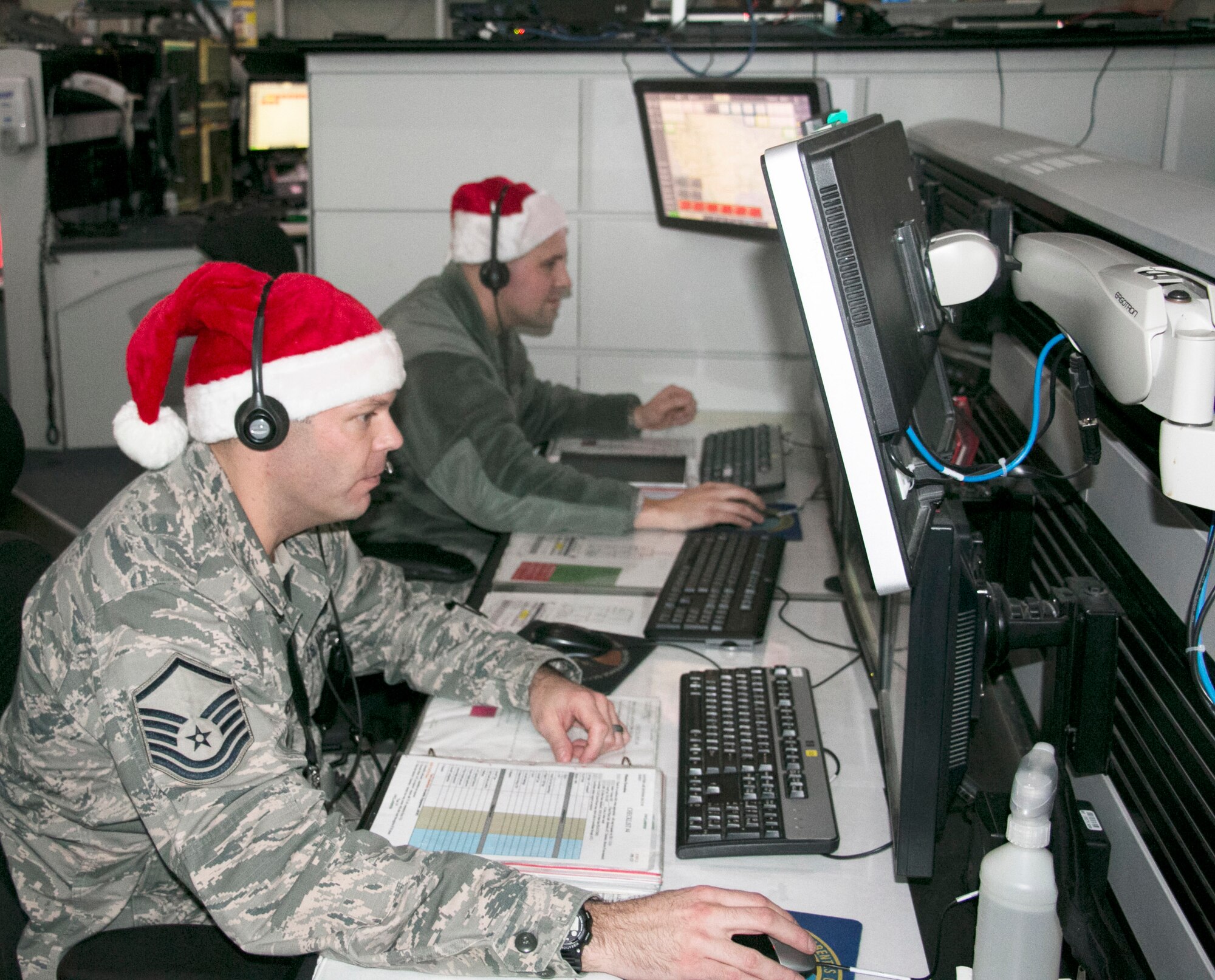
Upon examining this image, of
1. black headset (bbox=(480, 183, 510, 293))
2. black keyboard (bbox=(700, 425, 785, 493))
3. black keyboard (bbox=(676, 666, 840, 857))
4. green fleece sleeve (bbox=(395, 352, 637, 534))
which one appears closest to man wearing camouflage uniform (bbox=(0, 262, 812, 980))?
black keyboard (bbox=(676, 666, 840, 857))

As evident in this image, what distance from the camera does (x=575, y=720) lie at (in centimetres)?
124

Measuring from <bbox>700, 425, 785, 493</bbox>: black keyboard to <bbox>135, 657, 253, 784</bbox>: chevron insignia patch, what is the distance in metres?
1.20

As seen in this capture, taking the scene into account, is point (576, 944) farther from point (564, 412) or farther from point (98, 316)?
point (98, 316)

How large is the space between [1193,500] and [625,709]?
752 mm

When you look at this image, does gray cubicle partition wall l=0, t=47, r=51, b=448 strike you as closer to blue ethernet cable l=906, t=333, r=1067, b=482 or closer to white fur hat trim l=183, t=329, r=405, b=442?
white fur hat trim l=183, t=329, r=405, b=442

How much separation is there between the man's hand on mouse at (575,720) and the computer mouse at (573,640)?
0.16m

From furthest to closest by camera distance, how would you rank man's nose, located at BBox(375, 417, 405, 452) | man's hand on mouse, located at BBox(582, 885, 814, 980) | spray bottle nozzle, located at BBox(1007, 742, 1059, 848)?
man's nose, located at BBox(375, 417, 405, 452)
man's hand on mouse, located at BBox(582, 885, 814, 980)
spray bottle nozzle, located at BBox(1007, 742, 1059, 848)

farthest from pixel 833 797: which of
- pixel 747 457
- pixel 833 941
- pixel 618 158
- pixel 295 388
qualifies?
pixel 618 158

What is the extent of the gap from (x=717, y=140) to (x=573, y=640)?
1406 mm

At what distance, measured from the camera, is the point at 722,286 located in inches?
105


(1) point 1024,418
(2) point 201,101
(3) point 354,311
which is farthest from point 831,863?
(2) point 201,101

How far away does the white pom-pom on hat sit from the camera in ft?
3.59

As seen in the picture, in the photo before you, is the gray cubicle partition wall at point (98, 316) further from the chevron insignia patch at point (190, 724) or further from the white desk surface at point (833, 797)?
the chevron insignia patch at point (190, 724)

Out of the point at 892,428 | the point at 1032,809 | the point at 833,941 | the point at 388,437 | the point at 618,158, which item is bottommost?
the point at 833,941
